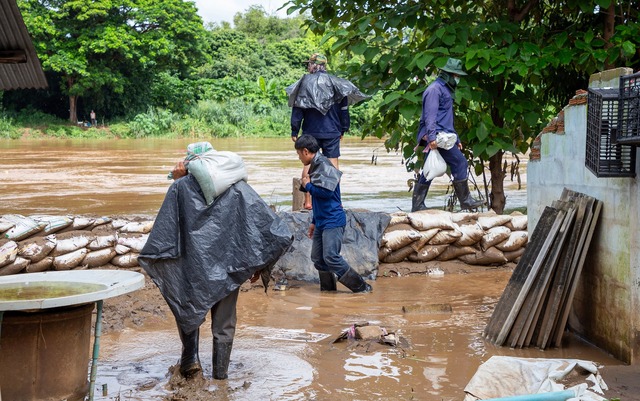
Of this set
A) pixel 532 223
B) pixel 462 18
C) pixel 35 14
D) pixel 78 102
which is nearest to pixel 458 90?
pixel 462 18

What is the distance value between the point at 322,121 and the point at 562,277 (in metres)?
4.09

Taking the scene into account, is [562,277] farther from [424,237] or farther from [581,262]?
[424,237]

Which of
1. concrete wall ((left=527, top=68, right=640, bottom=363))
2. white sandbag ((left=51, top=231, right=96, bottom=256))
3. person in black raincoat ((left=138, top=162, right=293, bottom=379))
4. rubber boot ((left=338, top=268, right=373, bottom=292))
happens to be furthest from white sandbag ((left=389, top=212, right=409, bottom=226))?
person in black raincoat ((left=138, top=162, right=293, bottom=379))

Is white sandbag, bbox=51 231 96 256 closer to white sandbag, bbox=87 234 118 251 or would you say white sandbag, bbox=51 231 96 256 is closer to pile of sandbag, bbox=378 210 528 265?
white sandbag, bbox=87 234 118 251

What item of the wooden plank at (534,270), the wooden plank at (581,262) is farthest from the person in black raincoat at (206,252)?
the wooden plank at (581,262)

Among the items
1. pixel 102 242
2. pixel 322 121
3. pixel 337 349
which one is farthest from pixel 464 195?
pixel 102 242

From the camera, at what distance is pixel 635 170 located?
4.98 metres

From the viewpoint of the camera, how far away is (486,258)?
8.80 m

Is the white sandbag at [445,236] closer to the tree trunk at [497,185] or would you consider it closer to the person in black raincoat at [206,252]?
the tree trunk at [497,185]

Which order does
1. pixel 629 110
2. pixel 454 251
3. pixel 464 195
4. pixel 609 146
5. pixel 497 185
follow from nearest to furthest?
1. pixel 629 110
2. pixel 609 146
3. pixel 454 251
4. pixel 464 195
5. pixel 497 185

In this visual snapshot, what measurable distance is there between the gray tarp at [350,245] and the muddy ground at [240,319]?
0.50 ft

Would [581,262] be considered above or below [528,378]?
above

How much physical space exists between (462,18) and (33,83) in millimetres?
5078

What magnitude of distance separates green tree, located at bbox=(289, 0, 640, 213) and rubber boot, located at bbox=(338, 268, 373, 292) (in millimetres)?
2252
